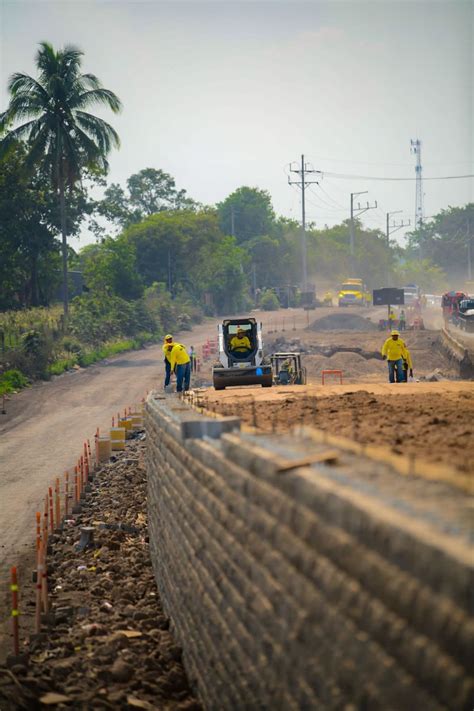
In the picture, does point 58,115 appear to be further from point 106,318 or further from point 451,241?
point 451,241

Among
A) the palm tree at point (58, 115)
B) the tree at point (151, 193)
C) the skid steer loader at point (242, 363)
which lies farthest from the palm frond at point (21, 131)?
the tree at point (151, 193)

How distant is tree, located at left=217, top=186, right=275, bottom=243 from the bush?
101ft

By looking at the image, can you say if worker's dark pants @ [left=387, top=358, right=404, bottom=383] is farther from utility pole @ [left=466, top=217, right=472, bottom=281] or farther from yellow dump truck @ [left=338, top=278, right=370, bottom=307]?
utility pole @ [left=466, top=217, right=472, bottom=281]

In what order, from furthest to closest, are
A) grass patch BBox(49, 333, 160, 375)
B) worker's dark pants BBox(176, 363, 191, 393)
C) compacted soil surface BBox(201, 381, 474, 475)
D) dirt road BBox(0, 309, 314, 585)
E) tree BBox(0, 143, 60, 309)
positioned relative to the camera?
tree BBox(0, 143, 60, 309) < grass patch BBox(49, 333, 160, 375) < worker's dark pants BBox(176, 363, 191, 393) < dirt road BBox(0, 309, 314, 585) < compacted soil surface BBox(201, 381, 474, 475)

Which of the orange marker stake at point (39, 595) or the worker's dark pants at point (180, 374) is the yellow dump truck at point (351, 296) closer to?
the worker's dark pants at point (180, 374)

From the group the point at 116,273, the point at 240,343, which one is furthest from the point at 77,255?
the point at 240,343

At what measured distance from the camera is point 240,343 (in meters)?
24.8

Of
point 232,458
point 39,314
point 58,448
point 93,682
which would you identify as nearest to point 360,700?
point 232,458

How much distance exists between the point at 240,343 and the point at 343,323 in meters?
42.5

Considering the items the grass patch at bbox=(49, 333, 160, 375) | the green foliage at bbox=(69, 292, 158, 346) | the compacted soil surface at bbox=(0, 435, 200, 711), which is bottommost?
the compacted soil surface at bbox=(0, 435, 200, 711)

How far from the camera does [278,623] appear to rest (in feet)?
16.6

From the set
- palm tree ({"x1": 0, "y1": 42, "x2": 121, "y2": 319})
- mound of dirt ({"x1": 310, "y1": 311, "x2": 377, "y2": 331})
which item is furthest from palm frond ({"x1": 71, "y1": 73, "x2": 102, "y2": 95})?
mound of dirt ({"x1": 310, "y1": 311, "x2": 377, "y2": 331})

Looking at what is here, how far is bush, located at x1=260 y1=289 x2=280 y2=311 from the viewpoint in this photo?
284ft

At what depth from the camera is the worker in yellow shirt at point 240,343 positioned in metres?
24.7
